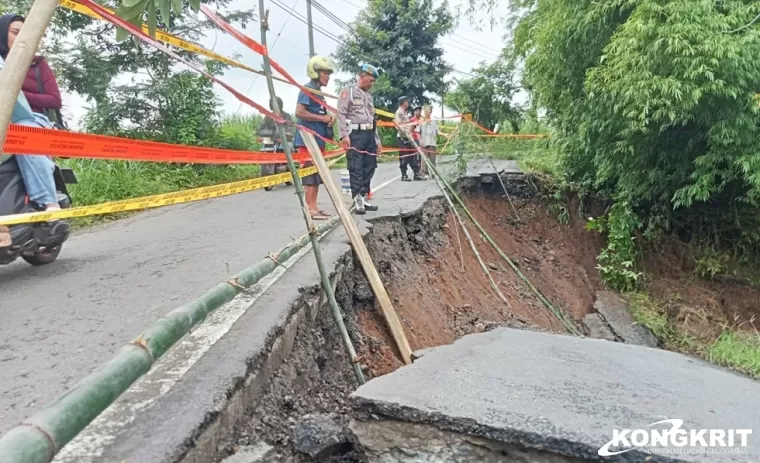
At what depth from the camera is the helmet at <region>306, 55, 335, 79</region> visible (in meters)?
5.63

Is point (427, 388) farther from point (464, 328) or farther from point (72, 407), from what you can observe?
point (464, 328)

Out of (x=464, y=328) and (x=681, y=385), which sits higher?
(x=681, y=385)

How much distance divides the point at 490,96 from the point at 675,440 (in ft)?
55.6

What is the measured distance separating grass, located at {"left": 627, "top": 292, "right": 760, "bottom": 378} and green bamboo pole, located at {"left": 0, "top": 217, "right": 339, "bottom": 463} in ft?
17.5

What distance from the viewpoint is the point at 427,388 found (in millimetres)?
2400

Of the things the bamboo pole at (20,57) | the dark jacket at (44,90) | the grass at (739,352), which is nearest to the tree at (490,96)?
the grass at (739,352)

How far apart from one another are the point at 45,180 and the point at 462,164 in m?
6.33

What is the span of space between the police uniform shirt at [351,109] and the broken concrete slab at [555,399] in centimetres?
323

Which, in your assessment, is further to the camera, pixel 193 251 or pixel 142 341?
pixel 193 251

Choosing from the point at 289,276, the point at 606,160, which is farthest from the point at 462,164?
the point at 289,276

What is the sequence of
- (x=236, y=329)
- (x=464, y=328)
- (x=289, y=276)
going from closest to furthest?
(x=236, y=329) → (x=289, y=276) → (x=464, y=328)

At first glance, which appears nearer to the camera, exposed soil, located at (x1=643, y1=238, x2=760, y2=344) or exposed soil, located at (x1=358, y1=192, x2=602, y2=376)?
exposed soil, located at (x1=358, y1=192, x2=602, y2=376)

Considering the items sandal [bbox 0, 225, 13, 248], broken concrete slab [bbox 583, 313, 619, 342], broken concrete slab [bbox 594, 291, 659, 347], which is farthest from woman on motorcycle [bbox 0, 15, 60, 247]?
broken concrete slab [bbox 594, 291, 659, 347]

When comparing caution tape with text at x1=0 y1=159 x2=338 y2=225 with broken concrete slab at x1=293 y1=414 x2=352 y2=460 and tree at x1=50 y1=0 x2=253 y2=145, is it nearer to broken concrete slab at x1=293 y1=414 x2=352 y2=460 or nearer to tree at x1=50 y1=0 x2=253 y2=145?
broken concrete slab at x1=293 y1=414 x2=352 y2=460
